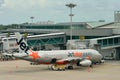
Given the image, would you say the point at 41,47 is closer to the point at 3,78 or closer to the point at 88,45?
the point at 88,45

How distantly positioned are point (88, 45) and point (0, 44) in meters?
40.1

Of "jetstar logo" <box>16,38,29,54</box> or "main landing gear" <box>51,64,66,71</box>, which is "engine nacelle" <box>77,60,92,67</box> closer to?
"main landing gear" <box>51,64,66,71</box>

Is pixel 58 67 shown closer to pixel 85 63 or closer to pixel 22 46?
pixel 85 63

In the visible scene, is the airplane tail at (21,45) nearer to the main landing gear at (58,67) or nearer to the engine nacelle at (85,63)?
the main landing gear at (58,67)

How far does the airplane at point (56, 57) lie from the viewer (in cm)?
6519

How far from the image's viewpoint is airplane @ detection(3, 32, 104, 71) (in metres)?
65.2

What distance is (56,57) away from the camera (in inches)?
2677

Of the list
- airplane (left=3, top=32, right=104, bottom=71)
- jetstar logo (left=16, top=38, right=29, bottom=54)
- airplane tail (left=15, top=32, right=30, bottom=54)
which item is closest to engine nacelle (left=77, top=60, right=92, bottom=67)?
airplane (left=3, top=32, right=104, bottom=71)

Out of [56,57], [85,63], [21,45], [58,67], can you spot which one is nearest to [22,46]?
[21,45]

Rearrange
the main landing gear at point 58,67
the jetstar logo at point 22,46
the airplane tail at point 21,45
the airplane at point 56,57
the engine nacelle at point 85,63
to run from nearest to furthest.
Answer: the airplane at point 56,57 → the airplane tail at point 21,45 → the jetstar logo at point 22,46 → the main landing gear at point 58,67 → the engine nacelle at point 85,63

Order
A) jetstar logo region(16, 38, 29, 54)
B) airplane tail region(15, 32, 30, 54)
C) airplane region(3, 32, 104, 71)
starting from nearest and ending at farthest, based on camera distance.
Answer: airplane region(3, 32, 104, 71) → airplane tail region(15, 32, 30, 54) → jetstar logo region(16, 38, 29, 54)

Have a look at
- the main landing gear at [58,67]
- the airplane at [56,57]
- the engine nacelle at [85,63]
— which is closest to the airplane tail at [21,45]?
the airplane at [56,57]

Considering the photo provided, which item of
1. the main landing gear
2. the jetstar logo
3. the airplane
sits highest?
the jetstar logo

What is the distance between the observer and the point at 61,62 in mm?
67938
